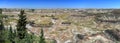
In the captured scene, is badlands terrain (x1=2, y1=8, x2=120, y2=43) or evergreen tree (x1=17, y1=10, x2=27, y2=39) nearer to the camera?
evergreen tree (x1=17, y1=10, x2=27, y2=39)

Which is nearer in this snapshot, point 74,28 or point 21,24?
point 21,24

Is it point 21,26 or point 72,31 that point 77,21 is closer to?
point 72,31

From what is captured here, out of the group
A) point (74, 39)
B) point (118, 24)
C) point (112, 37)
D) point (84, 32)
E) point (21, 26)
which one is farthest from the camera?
point (118, 24)

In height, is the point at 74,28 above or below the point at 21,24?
below

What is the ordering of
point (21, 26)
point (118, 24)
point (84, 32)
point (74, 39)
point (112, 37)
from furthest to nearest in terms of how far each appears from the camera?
point (118, 24) < point (112, 37) < point (84, 32) < point (74, 39) < point (21, 26)

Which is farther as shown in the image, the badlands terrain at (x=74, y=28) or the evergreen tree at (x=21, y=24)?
the badlands terrain at (x=74, y=28)

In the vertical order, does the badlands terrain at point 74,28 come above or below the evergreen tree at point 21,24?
below

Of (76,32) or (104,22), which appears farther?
(104,22)

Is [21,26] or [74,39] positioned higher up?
[21,26]

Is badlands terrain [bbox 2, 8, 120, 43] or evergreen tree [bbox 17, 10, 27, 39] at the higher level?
evergreen tree [bbox 17, 10, 27, 39]

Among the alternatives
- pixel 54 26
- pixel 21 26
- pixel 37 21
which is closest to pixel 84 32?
pixel 54 26
